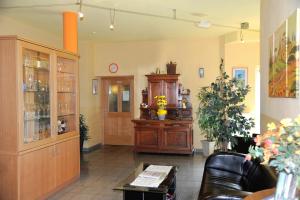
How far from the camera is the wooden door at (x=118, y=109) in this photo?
26.7 ft

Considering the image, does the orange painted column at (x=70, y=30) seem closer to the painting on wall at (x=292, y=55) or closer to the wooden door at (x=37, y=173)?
the wooden door at (x=37, y=173)

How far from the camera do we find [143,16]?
208 inches

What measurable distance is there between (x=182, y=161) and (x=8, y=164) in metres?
3.82

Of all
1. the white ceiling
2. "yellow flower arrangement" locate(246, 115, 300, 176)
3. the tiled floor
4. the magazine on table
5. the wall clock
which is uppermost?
the white ceiling

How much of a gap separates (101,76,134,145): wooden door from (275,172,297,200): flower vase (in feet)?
22.0

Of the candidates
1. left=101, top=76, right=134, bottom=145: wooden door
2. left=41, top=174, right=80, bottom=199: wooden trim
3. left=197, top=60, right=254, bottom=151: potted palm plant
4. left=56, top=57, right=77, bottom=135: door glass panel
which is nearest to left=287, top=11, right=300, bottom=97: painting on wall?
left=197, top=60, right=254, bottom=151: potted palm plant

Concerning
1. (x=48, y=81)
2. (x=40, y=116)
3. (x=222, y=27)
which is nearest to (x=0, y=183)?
(x=40, y=116)

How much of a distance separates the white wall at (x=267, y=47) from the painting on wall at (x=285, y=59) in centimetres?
8

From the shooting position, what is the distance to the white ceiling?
454cm

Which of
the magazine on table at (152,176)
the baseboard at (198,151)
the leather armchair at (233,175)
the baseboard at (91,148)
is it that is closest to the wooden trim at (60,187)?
the magazine on table at (152,176)

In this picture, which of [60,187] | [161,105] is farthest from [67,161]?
[161,105]

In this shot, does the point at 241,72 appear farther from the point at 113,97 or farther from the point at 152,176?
the point at 152,176

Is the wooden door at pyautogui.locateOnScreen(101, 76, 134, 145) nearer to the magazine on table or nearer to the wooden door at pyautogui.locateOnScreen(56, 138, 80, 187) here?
the wooden door at pyautogui.locateOnScreen(56, 138, 80, 187)

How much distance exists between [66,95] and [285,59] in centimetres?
356
